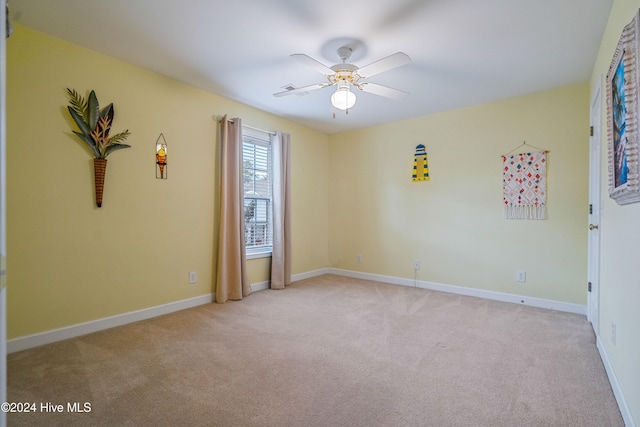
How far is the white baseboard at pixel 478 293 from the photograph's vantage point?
3299 millimetres

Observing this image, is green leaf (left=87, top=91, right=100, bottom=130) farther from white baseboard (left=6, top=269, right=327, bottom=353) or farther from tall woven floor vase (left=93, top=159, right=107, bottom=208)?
white baseboard (left=6, top=269, right=327, bottom=353)

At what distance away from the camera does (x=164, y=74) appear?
3143 mm

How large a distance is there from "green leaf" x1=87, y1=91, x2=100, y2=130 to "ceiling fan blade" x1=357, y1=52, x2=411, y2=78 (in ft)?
7.37

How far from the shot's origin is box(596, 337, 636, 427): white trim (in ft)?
4.94

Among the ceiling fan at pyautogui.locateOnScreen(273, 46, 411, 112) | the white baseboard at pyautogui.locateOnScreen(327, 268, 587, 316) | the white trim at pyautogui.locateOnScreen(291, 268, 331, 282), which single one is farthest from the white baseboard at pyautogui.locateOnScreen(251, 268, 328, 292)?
the ceiling fan at pyautogui.locateOnScreen(273, 46, 411, 112)

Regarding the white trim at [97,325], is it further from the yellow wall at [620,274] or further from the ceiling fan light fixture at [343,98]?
the yellow wall at [620,274]

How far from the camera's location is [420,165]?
14.3 ft

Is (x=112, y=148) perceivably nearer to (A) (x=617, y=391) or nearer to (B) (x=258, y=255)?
(B) (x=258, y=255)

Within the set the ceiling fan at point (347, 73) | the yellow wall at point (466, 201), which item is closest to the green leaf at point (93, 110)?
the ceiling fan at point (347, 73)

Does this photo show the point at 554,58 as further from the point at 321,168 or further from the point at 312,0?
the point at 321,168

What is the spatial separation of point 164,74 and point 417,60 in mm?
2481

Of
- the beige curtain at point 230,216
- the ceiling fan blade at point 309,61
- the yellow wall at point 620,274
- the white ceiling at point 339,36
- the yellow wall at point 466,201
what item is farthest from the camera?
the beige curtain at point 230,216

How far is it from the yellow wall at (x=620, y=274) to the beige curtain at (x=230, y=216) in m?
3.30

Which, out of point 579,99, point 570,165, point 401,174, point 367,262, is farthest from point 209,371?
point 579,99
